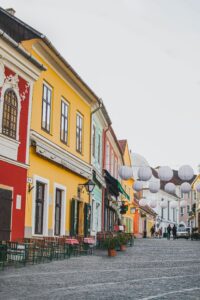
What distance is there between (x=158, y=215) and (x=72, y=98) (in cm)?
6136

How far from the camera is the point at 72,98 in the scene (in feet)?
72.1

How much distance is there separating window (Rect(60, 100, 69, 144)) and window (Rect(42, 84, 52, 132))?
1.48 meters

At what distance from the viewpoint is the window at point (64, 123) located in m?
20.5

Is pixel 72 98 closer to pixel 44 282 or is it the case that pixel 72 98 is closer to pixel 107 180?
pixel 107 180

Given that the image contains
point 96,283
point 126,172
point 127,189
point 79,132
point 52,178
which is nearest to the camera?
point 96,283

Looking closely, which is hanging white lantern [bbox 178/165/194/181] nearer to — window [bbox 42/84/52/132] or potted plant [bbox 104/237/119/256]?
potted plant [bbox 104/237/119/256]

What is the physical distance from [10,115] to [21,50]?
6.43 ft

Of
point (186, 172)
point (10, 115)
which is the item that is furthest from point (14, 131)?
point (186, 172)

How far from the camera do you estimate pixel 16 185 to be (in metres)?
15.7

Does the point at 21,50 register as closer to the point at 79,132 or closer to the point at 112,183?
the point at 79,132

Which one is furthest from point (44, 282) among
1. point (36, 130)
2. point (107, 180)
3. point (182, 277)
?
point (107, 180)

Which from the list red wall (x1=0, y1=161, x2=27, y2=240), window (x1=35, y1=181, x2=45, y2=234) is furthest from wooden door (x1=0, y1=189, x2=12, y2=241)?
window (x1=35, y1=181, x2=45, y2=234)

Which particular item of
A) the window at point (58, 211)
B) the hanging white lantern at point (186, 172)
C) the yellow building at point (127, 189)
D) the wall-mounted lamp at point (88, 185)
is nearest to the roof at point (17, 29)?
the window at point (58, 211)

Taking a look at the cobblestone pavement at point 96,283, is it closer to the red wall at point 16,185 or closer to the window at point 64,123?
the red wall at point 16,185
